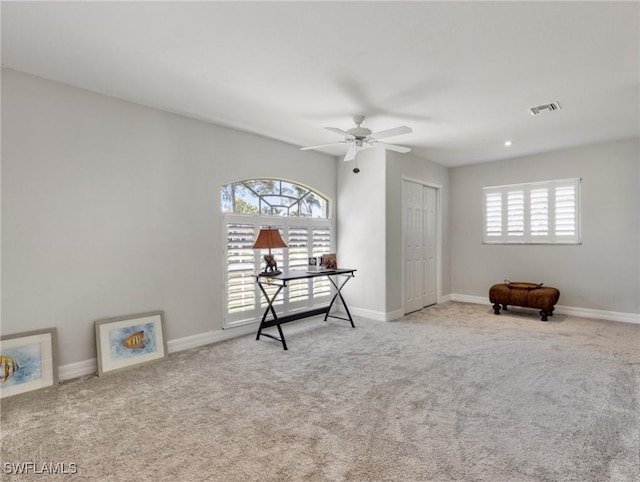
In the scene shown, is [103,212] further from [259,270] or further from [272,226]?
[272,226]

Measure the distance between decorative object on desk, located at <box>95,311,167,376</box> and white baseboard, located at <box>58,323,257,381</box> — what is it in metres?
0.14

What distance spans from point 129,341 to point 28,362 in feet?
2.41

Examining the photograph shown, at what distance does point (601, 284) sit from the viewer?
16.3 feet

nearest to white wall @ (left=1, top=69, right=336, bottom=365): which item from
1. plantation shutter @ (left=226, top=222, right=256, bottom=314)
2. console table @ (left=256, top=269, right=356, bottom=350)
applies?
plantation shutter @ (left=226, top=222, right=256, bottom=314)

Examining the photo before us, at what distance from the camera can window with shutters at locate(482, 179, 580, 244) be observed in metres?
5.23

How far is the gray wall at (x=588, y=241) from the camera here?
4758mm

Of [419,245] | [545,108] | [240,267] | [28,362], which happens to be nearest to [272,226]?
[240,267]

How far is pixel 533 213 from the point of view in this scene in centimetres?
557

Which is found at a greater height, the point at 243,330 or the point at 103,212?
the point at 103,212

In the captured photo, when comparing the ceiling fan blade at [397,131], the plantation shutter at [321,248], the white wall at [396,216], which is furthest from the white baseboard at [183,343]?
the ceiling fan blade at [397,131]

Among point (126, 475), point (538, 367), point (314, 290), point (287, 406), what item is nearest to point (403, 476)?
point (287, 406)

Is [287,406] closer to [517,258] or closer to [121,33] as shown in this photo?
[121,33]

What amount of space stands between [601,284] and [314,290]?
165 inches

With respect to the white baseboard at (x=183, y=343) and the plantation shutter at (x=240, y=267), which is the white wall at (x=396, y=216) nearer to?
the plantation shutter at (x=240, y=267)
